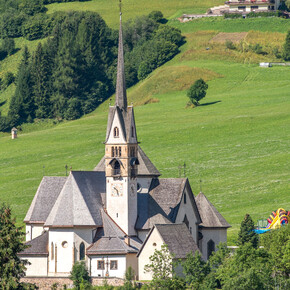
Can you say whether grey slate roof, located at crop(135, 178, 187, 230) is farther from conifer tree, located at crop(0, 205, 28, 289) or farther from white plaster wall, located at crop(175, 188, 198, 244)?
conifer tree, located at crop(0, 205, 28, 289)

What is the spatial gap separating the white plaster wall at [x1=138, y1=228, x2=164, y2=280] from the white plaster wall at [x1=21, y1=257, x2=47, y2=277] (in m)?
8.84

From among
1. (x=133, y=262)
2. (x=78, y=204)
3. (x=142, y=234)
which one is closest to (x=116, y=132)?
(x=78, y=204)

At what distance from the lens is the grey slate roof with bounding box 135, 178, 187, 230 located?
348 ft

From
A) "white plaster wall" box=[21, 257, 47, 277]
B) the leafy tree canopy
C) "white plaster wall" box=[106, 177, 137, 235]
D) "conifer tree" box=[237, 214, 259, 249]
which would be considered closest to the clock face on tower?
"white plaster wall" box=[106, 177, 137, 235]

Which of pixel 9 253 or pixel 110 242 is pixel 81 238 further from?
pixel 9 253

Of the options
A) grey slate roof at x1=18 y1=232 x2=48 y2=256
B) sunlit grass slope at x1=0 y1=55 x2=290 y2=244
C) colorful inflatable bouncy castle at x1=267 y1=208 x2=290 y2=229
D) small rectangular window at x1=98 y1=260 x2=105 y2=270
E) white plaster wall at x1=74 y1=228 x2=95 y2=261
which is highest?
white plaster wall at x1=74 y1=228 x2=95 y2=261

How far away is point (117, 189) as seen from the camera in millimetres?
104875

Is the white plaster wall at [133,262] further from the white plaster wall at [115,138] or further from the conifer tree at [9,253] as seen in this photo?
the conifer tree at [9,253]

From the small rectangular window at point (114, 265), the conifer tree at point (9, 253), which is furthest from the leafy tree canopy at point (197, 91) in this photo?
the conifer tree at point (9, 253)

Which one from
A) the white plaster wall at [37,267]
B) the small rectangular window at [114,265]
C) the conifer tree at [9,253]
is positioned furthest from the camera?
the white plaster wall at [37,267]

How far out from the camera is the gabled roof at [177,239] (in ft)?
326

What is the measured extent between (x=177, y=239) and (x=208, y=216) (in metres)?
13.1

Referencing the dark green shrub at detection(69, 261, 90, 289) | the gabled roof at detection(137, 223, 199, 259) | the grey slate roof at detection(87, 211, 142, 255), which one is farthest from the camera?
the grey slate roof at detection(87, 211, 142, 255)

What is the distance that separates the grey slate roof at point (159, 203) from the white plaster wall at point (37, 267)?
29.7 feet
